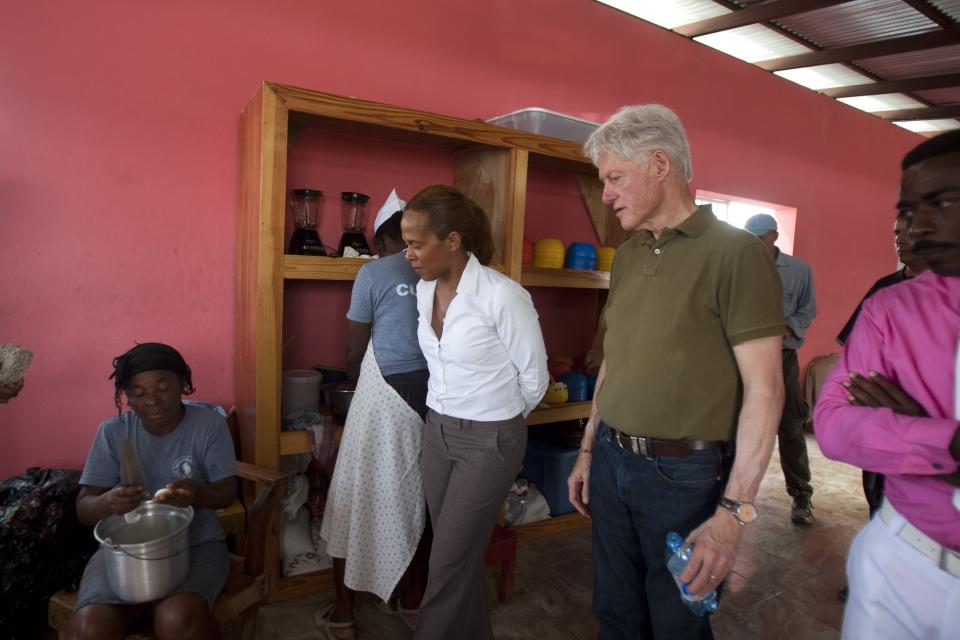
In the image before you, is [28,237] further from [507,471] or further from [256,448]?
[507,471]

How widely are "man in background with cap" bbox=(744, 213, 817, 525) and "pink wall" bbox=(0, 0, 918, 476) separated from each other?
74.9 inches

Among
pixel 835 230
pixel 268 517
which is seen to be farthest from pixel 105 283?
pixel 835 230

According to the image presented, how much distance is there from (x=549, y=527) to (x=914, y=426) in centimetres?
246

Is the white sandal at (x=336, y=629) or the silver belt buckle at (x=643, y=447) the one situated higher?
the silver belt buckle at (x=643, y=447)

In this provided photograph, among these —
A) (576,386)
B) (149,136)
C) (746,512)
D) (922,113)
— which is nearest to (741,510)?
(746,512)

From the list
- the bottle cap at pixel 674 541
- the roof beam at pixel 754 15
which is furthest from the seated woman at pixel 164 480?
the roof beam at pixel 754 15

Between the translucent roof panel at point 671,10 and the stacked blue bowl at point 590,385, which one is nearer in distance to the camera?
the stacked blue bowl at point 590,385

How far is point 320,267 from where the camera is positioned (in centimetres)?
242

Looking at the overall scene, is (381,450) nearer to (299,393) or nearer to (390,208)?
(299,393)

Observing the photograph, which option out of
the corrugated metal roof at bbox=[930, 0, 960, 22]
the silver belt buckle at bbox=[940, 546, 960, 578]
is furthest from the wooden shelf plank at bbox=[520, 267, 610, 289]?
the corrugated metal roof at bbox=[930, 0, 960, 22]

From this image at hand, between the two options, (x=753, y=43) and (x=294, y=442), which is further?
(x=753, y=43)

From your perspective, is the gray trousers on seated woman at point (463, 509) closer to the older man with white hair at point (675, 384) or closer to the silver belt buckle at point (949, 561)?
the older man with white hair at point (675, 384)

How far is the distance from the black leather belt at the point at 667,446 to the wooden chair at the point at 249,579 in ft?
4.09

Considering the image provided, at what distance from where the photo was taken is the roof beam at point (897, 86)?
16.1 feet
